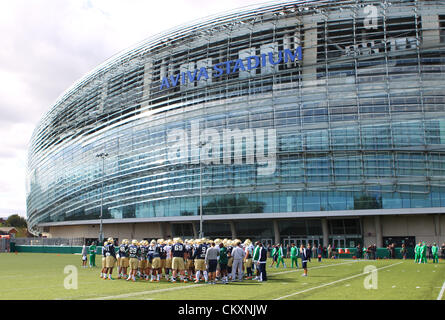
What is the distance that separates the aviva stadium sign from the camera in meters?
52.5

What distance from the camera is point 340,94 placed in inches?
1982

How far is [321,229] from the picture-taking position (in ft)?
170

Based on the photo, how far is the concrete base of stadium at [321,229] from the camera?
47750 millimetres

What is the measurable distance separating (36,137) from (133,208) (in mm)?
45428

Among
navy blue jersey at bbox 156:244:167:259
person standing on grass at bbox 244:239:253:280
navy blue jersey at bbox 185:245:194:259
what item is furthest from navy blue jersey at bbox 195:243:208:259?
person standing on grass at bbox 244:239:253:280

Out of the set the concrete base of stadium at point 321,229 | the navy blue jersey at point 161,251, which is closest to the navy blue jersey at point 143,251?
the navy blue jersey at point 161,251

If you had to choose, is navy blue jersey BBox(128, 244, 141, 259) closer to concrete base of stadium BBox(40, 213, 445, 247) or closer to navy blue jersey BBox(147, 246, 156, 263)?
navy blue jersey BBox(147, 246, 156, 263)

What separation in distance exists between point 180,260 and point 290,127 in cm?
3511

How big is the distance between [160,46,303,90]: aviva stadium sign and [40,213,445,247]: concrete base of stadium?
17898mm

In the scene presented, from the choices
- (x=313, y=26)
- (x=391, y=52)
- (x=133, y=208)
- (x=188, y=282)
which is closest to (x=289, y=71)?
(x=313, y=26)

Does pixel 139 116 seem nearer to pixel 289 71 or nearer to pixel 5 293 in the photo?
pixel 289 71

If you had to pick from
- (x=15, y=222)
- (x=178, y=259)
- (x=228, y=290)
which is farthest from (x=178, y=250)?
(x=15, y=222)
